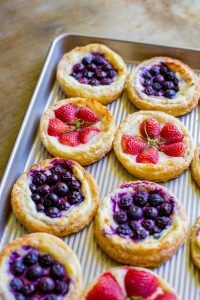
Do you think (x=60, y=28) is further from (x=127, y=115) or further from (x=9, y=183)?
(x=9, y=183)

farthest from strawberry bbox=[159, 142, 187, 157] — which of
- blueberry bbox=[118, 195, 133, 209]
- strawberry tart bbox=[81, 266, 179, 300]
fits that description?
strawberry tart bbox=[81, 266, 179, 300]

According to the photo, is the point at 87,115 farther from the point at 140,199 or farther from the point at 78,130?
the point at 140,199

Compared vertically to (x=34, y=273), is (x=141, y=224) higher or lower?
lower

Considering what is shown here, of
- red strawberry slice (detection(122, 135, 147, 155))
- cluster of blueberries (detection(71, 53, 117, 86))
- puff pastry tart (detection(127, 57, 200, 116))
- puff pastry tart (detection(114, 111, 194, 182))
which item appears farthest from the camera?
cluster of blueberries (detection(71, 53, 117, 86))

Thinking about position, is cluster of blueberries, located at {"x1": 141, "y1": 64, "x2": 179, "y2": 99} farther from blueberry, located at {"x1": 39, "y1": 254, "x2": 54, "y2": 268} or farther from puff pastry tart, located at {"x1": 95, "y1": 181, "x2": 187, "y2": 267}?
blueberry, located at {"x1": 39, "y1": 254, "x2": 54, "y2": 268}

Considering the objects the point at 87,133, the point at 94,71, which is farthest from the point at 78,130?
the point at 94,71

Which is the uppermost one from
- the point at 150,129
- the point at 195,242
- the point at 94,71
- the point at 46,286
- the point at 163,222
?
the point at 94,71
